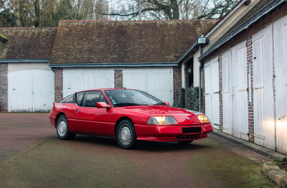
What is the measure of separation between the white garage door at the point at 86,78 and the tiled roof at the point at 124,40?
75 centimetres

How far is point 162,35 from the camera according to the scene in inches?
1080

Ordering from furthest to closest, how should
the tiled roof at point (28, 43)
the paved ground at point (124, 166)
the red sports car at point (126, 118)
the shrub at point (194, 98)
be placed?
the tiled roof at point (28, 43), the shrub at point (194, 98), the red sports car at point (126, 118), the paved ground at point (124, 166)

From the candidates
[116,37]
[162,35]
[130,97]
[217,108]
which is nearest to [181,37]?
[162,35]

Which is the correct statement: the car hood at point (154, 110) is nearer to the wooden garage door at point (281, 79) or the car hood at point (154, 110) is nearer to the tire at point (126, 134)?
the tire at point (126, 134)

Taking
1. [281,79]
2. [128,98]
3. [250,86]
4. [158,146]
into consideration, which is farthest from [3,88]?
[281,79]

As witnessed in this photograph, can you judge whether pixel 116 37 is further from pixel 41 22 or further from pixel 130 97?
pixel 130 97

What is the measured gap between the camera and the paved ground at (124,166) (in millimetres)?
4793

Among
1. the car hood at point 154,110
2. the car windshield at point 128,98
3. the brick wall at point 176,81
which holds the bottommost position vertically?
the car hood at point 154,110

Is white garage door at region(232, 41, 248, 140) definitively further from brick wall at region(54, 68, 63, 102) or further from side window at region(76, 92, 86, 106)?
brick wall at region(54, 68, 63, 102)

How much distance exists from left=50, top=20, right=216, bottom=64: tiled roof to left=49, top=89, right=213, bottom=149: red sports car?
15.9m

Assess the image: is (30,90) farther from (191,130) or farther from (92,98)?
(191,130)

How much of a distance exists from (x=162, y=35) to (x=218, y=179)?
2324cm

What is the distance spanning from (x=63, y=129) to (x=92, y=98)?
1.32 meters

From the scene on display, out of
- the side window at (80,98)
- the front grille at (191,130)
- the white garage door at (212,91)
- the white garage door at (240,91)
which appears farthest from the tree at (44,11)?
the front grille at (191,130)
